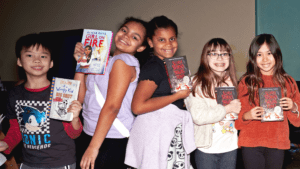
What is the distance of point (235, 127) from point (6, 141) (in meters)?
1.66

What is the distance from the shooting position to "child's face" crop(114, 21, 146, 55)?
1.48 metres

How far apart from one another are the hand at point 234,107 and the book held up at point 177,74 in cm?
37

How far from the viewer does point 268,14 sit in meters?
3.28

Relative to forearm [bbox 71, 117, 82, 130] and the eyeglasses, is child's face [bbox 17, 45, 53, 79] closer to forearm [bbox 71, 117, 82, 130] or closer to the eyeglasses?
forearm [bbox 71, 117, 82, 130]

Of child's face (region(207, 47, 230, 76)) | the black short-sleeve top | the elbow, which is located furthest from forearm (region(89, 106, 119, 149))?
child's face (region(207, 47, 230, 76))

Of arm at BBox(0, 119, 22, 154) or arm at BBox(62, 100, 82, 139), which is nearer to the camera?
arm at BBox(62, 100, 82, 139)

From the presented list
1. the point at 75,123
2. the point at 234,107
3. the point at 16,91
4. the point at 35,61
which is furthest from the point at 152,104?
the point at 16,91

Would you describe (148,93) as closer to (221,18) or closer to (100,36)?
(100,36)

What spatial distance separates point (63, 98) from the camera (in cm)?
143

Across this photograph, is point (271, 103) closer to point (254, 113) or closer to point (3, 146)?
point (254, 113)

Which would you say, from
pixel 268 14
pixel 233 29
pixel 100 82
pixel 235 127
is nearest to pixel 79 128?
pixel 100 82

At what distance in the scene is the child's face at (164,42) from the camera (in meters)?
1.54

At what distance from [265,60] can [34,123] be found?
1.73 metres

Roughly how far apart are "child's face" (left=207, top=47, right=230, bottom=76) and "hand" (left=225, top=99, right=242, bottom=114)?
0.89ft
